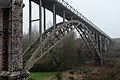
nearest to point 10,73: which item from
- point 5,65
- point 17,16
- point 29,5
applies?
point 5,65

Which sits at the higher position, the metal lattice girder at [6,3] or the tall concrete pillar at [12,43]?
the metal lattice girder at [6,3]

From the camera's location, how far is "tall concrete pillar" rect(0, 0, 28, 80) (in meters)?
10.2

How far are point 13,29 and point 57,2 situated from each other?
10012 millimetres

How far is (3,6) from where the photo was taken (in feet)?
34.0

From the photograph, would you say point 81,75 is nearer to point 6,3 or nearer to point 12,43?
point 12,43

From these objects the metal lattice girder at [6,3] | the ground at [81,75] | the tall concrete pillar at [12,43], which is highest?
the metal lattice girder at [6,3]

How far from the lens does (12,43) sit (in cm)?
1037

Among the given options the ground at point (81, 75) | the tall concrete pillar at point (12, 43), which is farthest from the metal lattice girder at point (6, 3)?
the ground at point (81, 75)

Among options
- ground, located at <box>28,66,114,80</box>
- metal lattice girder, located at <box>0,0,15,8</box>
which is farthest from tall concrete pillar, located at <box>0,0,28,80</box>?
ground, located at <box>28,66,114,80</box>

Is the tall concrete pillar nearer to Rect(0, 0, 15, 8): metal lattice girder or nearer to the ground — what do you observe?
Rect(0, 0, 15, 8): metal lattice girder

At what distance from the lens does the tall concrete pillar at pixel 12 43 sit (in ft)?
33.6

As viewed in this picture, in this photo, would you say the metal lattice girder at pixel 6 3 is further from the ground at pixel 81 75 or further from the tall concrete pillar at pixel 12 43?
the ground at pixel 81 75

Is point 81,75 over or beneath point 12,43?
beneath

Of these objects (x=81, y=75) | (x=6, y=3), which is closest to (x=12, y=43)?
(x=6, y=3)
